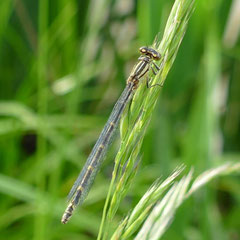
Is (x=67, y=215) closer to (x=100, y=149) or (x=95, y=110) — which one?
(x=100, y=149)

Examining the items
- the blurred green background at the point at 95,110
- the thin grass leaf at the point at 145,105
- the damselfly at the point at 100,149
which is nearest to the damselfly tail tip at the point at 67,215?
the damselfly at the point at 100,149

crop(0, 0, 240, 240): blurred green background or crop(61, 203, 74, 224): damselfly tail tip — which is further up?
crop(0, 0, 240, 240): blurred green background

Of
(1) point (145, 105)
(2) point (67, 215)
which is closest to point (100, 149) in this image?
(2) point (67, 215)

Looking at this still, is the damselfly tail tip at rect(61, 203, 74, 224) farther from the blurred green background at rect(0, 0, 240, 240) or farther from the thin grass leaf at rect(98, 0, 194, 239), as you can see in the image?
the blurred green background at rect(0, 0, 240, 240)

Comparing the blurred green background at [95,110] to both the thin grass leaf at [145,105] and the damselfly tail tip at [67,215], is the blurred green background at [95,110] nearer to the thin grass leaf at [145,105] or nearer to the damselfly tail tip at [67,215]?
the damselfly tail tip at [67,215]

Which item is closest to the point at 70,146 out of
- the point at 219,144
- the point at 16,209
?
the point at 16,209

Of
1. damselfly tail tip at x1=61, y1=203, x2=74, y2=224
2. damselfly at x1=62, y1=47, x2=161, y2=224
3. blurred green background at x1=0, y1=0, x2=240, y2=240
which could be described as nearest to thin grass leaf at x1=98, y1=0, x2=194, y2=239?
damselfly at x1=62, y1=47, x2=161, y2=224

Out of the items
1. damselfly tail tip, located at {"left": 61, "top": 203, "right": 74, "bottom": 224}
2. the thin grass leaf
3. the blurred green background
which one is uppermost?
the blurred green background
